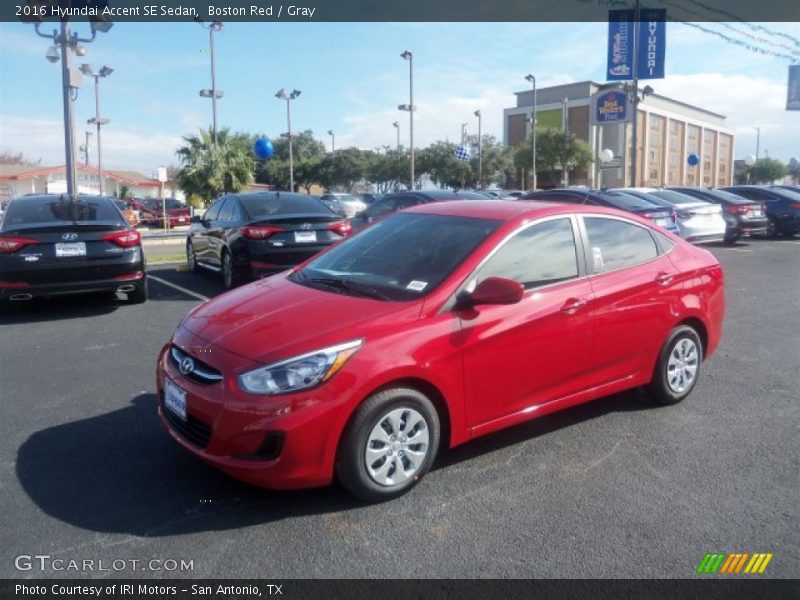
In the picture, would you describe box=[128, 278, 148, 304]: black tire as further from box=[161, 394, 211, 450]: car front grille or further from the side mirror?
the side mirror

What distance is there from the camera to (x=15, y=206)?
8.62 meters

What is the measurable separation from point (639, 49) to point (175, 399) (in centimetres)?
2533

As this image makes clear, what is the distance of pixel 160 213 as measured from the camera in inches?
1452

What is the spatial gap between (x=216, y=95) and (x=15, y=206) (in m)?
25.6

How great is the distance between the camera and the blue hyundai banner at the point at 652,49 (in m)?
24.4

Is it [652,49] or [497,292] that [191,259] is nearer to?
[497,292]

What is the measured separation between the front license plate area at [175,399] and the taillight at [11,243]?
5.06m

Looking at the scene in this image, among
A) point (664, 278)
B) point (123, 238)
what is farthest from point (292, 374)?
point (123, 238)

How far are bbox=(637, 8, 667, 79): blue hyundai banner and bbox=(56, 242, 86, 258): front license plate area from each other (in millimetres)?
21777

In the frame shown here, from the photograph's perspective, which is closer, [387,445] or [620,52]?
[387,445]
